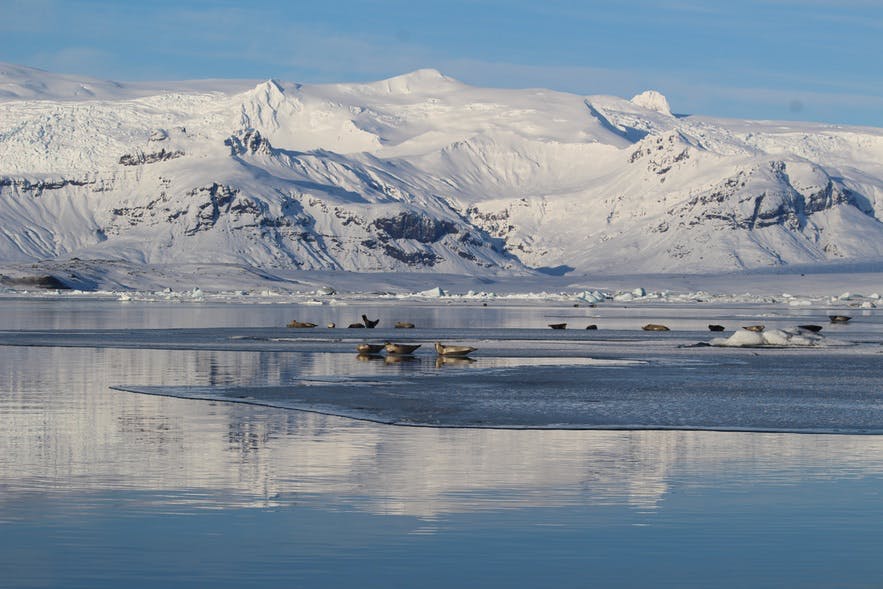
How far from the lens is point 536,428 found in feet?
96.0

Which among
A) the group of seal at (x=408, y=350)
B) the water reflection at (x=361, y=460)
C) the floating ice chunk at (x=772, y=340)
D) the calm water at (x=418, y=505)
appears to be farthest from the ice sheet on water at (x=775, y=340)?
the calm water at (x=418, y=505)

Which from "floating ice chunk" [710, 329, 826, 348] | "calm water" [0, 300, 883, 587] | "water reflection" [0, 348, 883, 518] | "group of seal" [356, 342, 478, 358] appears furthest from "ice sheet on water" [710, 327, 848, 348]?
"calm water" [0, 300, 883, 587]

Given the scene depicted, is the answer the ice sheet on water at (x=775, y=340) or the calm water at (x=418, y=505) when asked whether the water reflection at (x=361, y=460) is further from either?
the ice sheet on water at (x=775, y=340)

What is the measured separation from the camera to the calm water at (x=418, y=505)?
52.5 ft

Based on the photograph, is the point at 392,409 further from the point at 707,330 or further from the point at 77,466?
the point at 707,330

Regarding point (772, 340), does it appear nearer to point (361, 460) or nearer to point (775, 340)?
point (775, 340)

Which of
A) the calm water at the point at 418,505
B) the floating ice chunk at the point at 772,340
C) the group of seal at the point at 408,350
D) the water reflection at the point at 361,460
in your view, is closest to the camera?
the calm water at the point at 418,505

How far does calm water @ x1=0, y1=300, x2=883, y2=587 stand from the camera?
16016 mm

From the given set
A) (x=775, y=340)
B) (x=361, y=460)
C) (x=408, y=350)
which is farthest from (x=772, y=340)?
(x=361, y=460)

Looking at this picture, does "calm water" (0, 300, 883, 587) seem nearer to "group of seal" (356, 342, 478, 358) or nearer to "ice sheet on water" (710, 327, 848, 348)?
"group of seal" (356, 342, 478, 358)

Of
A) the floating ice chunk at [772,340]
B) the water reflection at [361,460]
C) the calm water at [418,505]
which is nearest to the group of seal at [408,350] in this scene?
the floating ice chunk at [772,340]

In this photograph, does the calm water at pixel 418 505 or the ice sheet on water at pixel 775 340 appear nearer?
the calm water at pixel 418 505

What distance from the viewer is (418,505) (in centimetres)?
1958

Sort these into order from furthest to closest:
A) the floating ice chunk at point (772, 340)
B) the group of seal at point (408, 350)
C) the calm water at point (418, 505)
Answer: the floating ice chunk at point (772, 340)
the group of seal at point (408, 350)
the calm water at point (418, 505)
